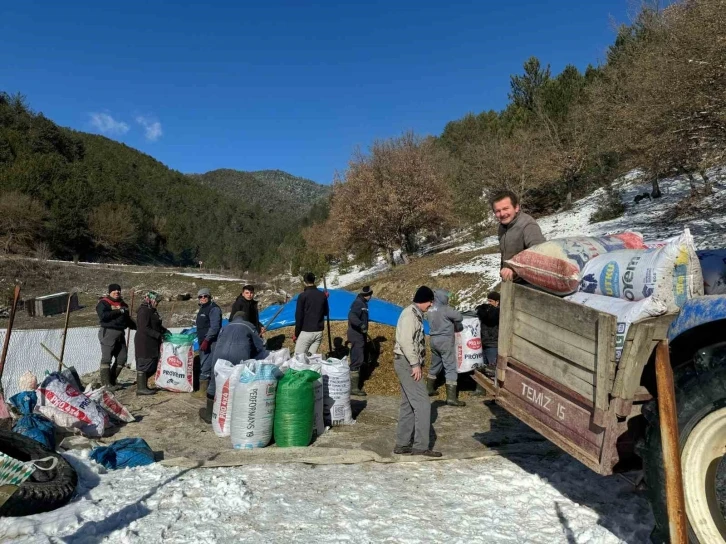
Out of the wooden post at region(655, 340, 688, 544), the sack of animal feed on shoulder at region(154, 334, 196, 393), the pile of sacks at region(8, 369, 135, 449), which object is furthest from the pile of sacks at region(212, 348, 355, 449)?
the wooden post at region(655, 340, 688, 544)

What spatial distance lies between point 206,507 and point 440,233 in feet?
114

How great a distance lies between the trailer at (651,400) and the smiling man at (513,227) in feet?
3.30

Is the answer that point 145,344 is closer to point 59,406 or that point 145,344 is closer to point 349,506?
point 59,406

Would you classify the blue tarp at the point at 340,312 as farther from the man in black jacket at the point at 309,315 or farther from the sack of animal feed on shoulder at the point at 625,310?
the sack of animal feed on shoulder at the point at 625,310

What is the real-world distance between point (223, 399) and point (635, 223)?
20.7m

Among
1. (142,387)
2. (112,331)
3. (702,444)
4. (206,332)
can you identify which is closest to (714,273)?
(702,444)

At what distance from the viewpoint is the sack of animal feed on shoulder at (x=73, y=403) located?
5359 mm

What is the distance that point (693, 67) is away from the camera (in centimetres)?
1112

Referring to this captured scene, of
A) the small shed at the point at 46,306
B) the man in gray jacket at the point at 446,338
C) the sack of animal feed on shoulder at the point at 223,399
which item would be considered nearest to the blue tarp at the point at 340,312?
the man in gray jacket at the point at 446,338

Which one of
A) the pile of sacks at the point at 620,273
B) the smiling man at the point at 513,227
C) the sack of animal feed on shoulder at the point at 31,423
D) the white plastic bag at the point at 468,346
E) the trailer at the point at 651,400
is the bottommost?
the sack of animal feed on shoulder at the point at 31,423

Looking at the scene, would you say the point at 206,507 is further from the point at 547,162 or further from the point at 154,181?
the point at 154,181

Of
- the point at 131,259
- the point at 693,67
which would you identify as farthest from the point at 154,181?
the point at 693,67

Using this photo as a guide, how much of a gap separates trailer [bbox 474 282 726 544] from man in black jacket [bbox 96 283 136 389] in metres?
6.92

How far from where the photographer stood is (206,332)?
796 centimetres
